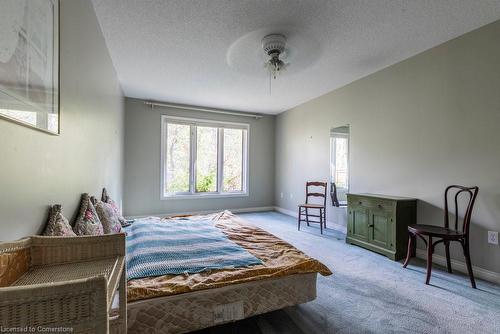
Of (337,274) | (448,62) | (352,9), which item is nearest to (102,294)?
(337,274)

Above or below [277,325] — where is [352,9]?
→ above

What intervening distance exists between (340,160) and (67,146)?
375 cm

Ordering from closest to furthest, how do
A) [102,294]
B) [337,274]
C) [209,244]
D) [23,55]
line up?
[102,294], [23,55], [209,244], [337,274]

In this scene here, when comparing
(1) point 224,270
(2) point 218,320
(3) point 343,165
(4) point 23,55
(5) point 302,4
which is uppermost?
(5) point 302,4

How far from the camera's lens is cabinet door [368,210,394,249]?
9.18 feet

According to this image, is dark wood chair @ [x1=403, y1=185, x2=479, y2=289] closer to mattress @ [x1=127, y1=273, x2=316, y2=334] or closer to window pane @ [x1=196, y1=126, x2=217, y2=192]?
mattress @ [x1=127, y1=273, x2=316, y2=334]

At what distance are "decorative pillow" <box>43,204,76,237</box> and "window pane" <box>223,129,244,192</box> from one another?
4227 millimetres

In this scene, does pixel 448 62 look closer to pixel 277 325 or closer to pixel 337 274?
pixel 337 274

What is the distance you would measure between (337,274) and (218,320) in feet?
4.80

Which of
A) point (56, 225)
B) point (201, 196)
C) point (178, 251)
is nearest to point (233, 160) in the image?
point (201, 196)

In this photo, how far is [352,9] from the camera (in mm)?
2023

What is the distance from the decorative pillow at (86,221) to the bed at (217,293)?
0.50 meters

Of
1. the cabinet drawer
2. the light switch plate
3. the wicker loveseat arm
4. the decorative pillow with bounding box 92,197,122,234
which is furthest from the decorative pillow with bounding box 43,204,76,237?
the light switch plate

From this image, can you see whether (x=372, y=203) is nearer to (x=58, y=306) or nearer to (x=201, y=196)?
(x=58, y=306)
